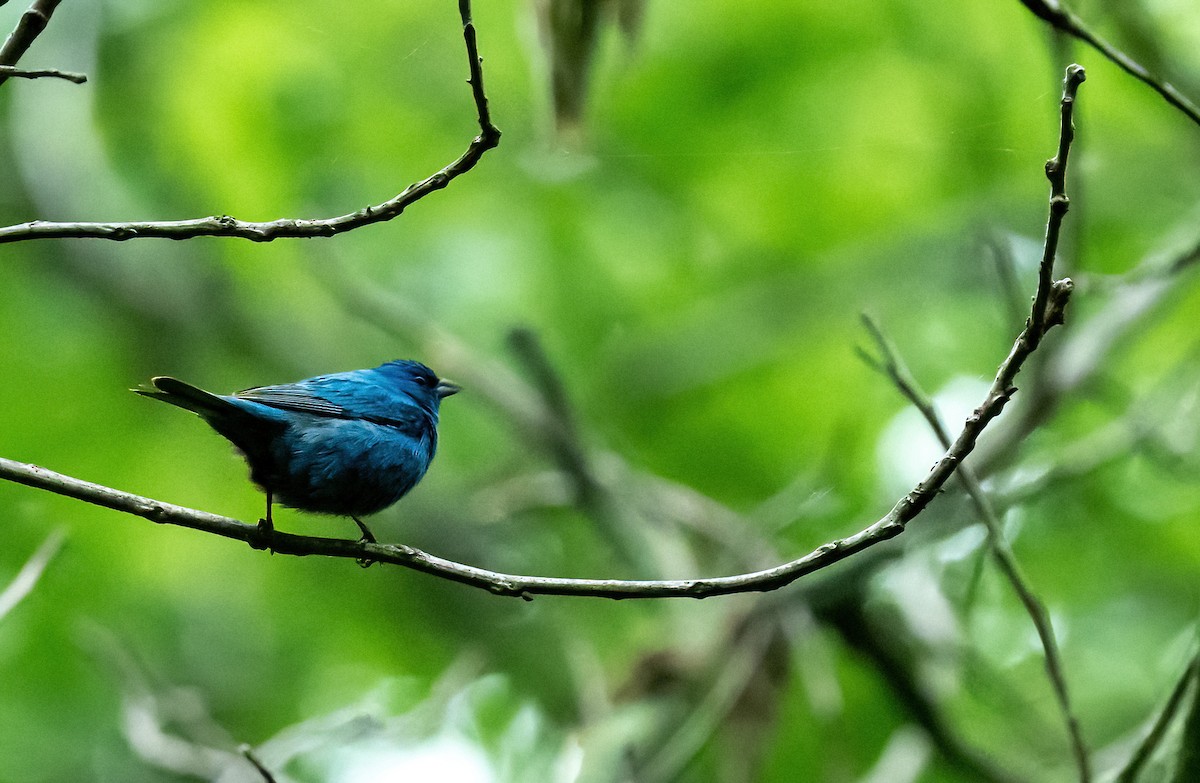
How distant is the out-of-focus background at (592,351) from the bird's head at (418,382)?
1.60 m

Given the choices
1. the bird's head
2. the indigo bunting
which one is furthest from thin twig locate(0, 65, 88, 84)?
the bird's head

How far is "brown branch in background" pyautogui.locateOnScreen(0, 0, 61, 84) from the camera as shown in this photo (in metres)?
2.86

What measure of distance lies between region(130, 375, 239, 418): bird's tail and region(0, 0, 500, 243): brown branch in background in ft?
2.53

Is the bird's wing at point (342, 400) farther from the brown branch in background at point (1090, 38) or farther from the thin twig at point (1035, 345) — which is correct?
the brown branch in background at point (1090, 38)

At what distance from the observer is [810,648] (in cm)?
666

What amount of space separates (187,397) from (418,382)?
167 centimetres

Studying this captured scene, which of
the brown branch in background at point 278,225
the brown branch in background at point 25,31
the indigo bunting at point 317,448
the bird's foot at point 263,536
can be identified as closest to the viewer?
the brown branch in background at point 278,225

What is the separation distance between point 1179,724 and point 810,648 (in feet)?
9.10

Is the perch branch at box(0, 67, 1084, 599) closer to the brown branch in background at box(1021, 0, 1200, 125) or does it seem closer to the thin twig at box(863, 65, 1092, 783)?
the thin twig at box(863, 65, 1092, 783)

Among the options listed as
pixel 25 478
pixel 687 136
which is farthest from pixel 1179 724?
pixel 687 136

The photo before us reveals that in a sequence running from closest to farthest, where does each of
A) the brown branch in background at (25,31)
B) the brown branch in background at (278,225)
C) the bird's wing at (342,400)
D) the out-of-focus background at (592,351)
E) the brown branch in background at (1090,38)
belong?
1. the brown branch in background at (278,225)
2. the brown branch in background at (25,31)
3. the brown branch in background at (1090,38)
4. the bird's wing at (342,400)
5. the out-of-focus background at (592,351)

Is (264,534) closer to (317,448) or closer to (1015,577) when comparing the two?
(317,448)

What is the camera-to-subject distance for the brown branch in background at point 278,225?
2717mm

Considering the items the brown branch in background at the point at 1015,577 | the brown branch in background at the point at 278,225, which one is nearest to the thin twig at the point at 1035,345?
the brown branch in background at the point at 1015,577
